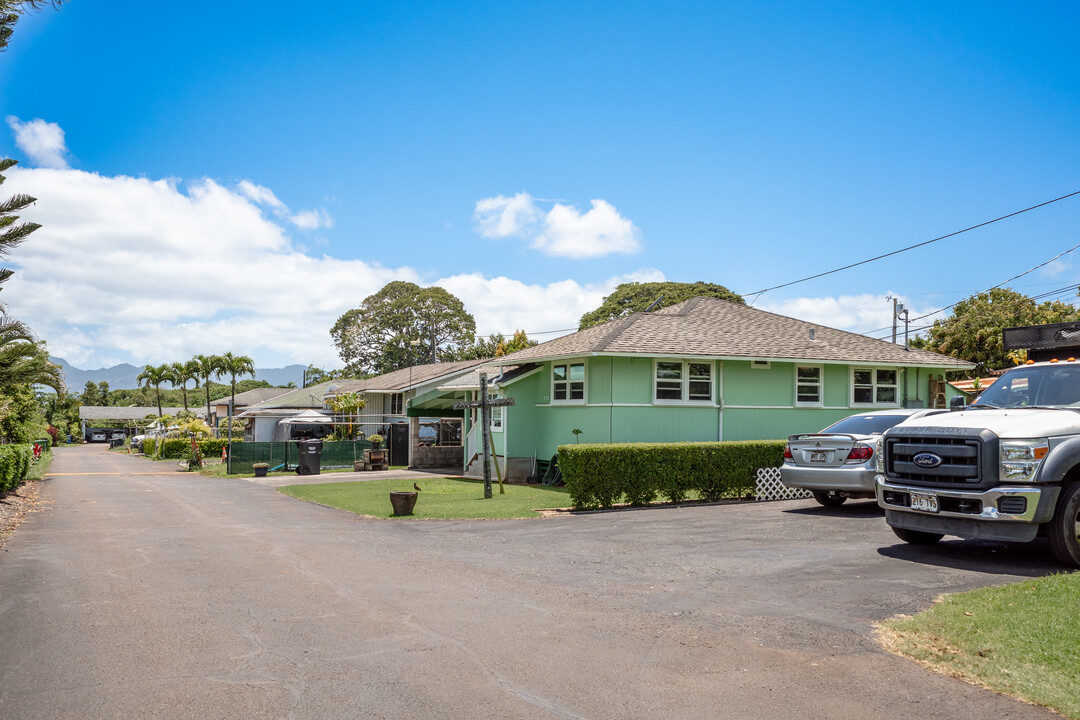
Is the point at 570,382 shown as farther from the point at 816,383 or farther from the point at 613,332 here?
the point at 816,383

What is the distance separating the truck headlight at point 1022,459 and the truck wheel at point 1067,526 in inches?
18.6

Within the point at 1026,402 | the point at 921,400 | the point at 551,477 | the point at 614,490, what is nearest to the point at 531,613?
the point at 1026,402

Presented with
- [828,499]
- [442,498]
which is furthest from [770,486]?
[442,498]

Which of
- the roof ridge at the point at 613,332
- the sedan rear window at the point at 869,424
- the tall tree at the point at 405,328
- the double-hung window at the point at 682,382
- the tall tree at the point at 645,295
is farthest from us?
the tall tree at the point at 405,328

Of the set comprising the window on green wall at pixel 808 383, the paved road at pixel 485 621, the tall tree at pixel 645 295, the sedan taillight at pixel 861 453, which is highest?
the tall tree at pixel 645 295

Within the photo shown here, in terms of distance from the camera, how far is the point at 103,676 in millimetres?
5582

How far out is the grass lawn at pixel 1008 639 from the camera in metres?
5.30

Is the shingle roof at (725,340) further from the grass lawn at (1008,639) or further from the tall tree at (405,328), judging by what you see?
the tall tree at (405,328)

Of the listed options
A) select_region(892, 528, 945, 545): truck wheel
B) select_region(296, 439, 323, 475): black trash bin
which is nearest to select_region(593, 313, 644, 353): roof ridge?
select_region(892, 528, 945, 545): truck wheel

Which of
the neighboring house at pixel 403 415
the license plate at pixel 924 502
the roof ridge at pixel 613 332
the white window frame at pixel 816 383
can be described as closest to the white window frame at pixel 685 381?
the roof ridge at pixel 613 332

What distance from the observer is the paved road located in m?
5.11

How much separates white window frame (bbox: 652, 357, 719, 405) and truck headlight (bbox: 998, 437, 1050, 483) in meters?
13.6

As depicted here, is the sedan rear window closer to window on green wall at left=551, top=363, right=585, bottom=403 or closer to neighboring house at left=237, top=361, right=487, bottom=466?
window on green wall at left=551, top=363, right=585, bottom=403

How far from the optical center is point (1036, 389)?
1011cm
